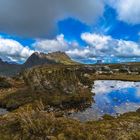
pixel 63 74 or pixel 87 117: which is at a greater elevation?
pixel 63 74

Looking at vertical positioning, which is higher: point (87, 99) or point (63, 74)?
point (63, 74)

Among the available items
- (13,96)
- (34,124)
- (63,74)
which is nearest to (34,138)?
(34,124)

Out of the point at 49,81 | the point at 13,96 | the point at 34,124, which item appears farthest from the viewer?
the point at 49,81

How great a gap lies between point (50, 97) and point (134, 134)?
2052 inches

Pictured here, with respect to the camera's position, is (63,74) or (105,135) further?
(63,74)

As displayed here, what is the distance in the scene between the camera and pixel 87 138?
3822 centimetres

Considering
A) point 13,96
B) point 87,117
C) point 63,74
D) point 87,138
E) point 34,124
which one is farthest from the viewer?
point 63,74

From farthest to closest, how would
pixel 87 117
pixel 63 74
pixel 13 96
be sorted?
pixel 63 74 → pixel 13 96 → pixel 87 117

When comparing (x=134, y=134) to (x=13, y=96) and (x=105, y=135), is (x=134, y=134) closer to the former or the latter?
(x=105, y=135)

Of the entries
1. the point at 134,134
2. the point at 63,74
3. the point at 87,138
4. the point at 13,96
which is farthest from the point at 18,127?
the point at 63,74

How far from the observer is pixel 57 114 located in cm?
7275

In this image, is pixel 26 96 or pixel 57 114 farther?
pixel 26 96

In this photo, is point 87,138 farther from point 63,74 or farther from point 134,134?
point 63,74

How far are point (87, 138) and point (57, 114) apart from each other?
34.9 meters
